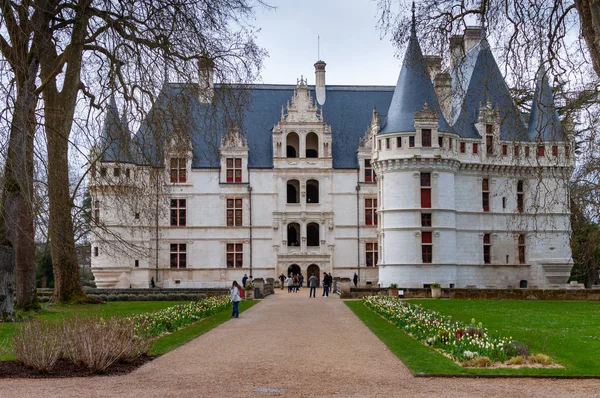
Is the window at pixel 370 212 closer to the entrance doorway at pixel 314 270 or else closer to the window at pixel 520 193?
the entrance doorway at pixel 314 270

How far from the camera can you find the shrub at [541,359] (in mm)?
11797

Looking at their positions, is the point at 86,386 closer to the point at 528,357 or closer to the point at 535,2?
the point at 528,357

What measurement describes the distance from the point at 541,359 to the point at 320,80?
129 feet

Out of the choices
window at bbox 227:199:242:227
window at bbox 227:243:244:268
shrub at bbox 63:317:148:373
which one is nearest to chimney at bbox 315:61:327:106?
window at bbox 227:199:242:227

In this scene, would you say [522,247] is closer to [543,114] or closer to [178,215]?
[178,215]

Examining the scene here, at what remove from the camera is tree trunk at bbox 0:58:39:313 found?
1148cm

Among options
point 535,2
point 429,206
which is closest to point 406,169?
point 429,206

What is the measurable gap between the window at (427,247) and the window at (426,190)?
136 centimetres

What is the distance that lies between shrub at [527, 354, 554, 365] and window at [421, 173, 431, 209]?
2653cm

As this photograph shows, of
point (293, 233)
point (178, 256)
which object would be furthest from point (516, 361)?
point (293, 233)

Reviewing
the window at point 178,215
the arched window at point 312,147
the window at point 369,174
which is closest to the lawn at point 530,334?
the window at point 369,174

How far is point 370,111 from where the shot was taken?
49.6 metres

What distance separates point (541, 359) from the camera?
11.9 metres

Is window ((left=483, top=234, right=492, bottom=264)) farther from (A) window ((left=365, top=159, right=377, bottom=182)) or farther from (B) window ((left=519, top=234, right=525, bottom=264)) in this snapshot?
(A) window ((left=365, top=159, right=377, bottom=182))
